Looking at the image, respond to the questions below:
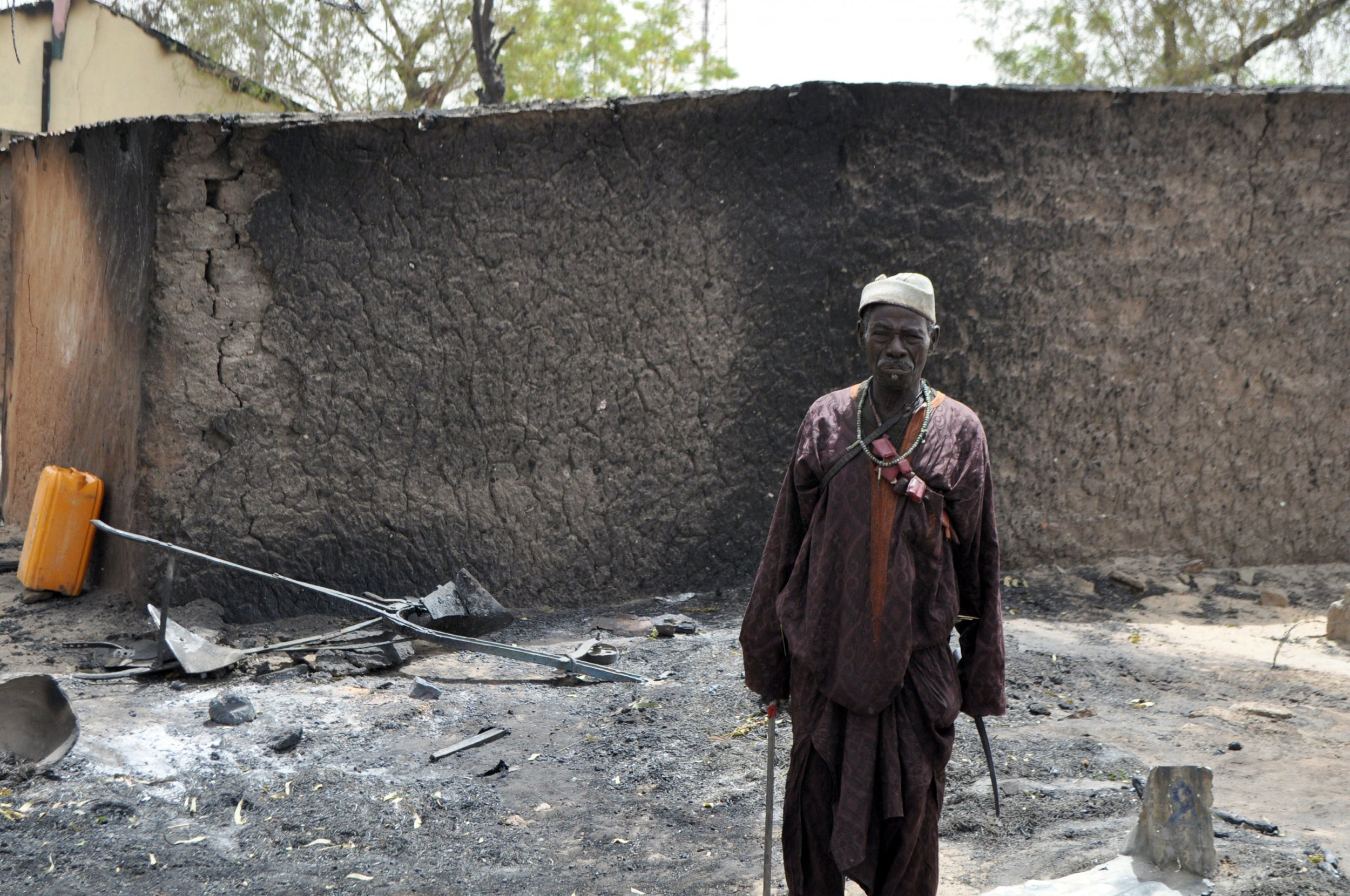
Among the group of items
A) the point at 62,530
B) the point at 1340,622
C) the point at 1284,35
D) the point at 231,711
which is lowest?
the point at 231,711

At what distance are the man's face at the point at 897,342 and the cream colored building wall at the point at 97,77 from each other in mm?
15048

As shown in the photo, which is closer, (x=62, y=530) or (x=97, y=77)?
(x=62, y=530)

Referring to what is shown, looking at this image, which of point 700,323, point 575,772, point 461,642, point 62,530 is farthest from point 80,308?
point 575,772

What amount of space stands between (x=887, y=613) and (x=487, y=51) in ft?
41.9

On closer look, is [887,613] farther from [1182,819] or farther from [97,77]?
[97,77]

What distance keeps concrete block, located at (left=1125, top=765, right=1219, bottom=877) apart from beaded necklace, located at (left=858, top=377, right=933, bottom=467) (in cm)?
105

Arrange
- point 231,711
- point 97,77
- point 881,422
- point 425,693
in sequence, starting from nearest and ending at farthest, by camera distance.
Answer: point 881,422 → point 231,711 → point 425,693 → point 97,77

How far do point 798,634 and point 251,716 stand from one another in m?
2.31

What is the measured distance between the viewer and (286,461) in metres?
5.18

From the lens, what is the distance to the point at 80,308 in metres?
5.81

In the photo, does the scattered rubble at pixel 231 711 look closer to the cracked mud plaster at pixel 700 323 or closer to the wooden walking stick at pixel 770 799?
the cracked mud plaster at pixel 700 323

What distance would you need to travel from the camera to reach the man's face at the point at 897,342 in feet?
8.32

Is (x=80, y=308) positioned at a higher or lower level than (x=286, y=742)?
higher

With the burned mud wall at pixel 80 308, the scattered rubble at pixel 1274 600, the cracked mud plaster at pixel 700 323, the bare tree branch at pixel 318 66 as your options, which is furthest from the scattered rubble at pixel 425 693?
the bare tree branch at pixel 318 66
